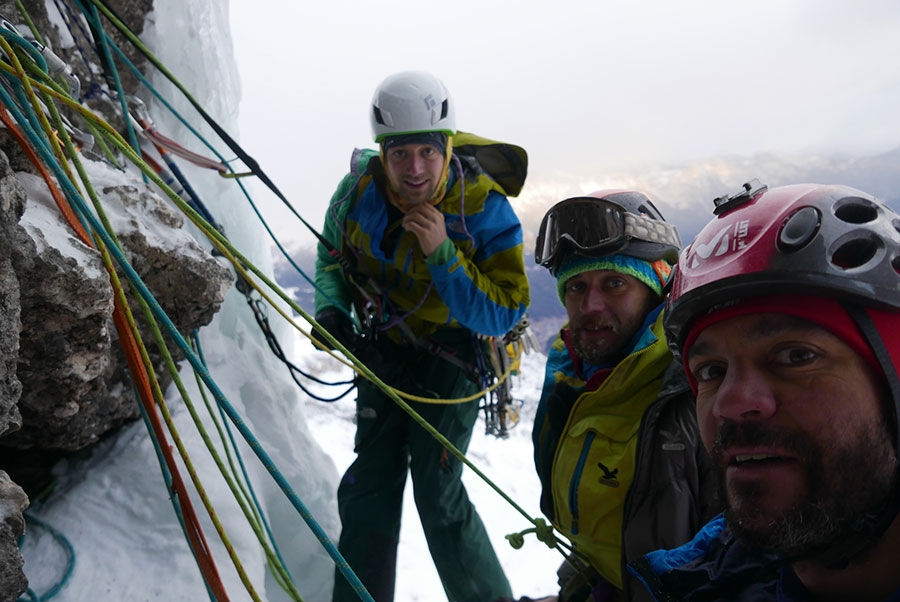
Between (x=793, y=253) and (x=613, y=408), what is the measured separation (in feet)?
2.28

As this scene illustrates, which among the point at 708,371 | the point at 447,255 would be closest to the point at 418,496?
the point at 447,255

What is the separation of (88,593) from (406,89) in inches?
79.6

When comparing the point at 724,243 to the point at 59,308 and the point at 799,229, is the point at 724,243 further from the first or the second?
the point at 59,308

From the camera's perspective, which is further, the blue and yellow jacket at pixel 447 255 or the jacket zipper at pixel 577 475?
the blue and yellow jacket at pixel 447 255

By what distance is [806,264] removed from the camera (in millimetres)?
884

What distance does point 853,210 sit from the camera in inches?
38.6

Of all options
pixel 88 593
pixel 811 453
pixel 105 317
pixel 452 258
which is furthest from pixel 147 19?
pixel 811 453

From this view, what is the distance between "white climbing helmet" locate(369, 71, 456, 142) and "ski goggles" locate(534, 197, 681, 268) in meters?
0.81

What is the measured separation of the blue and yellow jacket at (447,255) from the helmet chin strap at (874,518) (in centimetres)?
150

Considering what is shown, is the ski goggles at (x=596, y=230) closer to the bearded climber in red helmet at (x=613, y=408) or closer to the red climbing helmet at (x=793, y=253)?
the bearded climber in red helmet at (x=613, y=408)

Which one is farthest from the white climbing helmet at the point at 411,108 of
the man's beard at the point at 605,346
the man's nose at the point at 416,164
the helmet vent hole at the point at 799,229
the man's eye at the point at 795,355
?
the man's eye at the point at 795,355

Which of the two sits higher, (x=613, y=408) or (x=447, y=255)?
(x=447, y=255)

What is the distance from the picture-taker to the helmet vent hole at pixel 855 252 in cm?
91

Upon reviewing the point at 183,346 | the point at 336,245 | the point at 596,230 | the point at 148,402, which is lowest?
the point at 148,402
